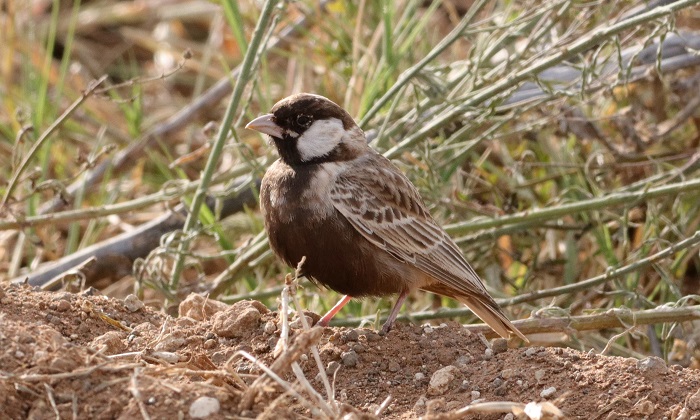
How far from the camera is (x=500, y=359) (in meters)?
4.06

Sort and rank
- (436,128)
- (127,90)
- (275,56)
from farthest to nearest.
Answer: (127,90) < (275,56) < (436,128)

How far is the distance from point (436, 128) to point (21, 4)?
5.01 metres

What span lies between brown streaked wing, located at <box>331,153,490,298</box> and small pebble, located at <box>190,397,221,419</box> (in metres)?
1.64

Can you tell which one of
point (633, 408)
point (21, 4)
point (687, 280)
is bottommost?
point (687, 280)

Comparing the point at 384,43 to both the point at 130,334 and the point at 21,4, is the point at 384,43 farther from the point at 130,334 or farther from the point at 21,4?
the point at 21,4

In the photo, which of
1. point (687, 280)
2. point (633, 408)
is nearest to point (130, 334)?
point (633, 408)

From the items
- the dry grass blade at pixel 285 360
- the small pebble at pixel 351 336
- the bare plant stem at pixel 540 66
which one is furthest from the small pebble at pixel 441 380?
the bare plant stem at pixel 540 66

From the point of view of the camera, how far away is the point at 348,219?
4.67 m

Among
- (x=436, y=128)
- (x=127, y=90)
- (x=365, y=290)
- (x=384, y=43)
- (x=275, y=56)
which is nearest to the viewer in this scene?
(x=365, y=290)

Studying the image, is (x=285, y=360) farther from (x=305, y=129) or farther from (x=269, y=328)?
(x=305, y=129)

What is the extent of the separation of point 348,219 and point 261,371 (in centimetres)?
103

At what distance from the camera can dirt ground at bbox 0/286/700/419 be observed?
3160mm

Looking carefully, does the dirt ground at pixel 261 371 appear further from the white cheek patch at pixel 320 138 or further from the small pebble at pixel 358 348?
the white cheek patch at pixel 320 138

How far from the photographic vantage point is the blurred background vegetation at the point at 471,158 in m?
5.25
